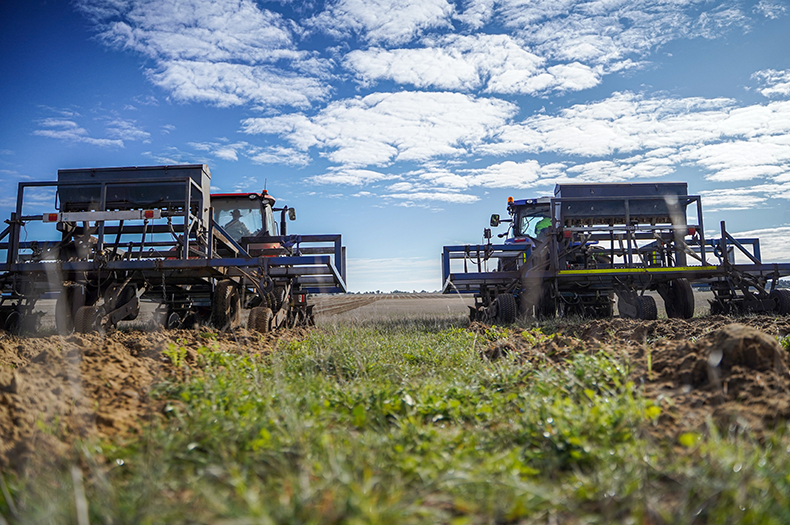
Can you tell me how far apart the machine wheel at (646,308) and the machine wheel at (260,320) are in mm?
6147

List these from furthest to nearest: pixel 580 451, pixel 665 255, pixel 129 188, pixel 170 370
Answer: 1. pixel 665 255
2. pixel 129 188
3. pixel 170 370
4. pixel 580 451

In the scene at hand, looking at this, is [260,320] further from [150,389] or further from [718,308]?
[718,308]

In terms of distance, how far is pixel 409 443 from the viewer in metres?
2.17

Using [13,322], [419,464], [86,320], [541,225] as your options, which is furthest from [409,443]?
[541,225]

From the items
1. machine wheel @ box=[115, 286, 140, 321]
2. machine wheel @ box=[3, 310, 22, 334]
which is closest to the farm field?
machine wheel @ box=[115, 286, 140, 321]

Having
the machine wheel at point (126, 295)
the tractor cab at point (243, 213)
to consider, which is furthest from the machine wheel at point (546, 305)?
the machine wheel at point (126, 295)

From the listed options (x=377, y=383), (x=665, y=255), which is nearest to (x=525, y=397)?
(x=377, y=383)

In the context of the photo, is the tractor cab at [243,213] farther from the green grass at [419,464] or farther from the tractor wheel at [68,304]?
the green grass at [419,464]

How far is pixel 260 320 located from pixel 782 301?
905cm

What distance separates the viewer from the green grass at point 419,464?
1.47 m

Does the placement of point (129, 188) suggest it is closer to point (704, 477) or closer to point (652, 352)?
point (652, 352)

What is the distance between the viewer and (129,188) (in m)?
8.20

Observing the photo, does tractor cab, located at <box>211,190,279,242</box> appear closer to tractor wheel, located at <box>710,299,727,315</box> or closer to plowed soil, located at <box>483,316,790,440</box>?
plowed soil, located at <box>483,316,790,440</box>

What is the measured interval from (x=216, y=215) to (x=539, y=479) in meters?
10.4
